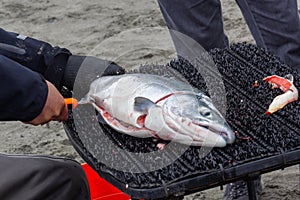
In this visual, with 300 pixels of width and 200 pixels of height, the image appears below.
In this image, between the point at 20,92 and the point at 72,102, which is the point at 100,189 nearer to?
the point at 72,102

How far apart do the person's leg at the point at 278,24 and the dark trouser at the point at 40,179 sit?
3.61 ft

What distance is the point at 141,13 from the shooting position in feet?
15.8

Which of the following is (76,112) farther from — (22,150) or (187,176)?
(22,150)

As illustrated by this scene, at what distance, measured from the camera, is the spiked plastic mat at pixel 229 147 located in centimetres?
190

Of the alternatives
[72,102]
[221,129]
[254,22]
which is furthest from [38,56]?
[254,22]

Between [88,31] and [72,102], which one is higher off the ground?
[72,102]

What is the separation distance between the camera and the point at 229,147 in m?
1.99

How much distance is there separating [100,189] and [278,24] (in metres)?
0.99

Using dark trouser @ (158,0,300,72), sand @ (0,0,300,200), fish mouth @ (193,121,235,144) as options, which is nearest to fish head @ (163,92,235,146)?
fish mouth @ (193,121,235,144)

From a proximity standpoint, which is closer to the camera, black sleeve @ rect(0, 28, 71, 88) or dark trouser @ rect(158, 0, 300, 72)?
black sleeve @ rect(0, 28, 71, 88)

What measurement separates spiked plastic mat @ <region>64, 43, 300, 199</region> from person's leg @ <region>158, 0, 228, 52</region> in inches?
23.2

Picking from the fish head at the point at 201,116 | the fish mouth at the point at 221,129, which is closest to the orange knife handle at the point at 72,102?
the fish head at the point at 201,116

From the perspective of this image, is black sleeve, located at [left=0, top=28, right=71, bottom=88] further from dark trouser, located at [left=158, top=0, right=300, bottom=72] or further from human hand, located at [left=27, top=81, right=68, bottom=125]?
dark trouser, located at [left=158, top=0, right=300, bottom=72]

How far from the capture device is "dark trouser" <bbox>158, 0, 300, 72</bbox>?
2857mm
